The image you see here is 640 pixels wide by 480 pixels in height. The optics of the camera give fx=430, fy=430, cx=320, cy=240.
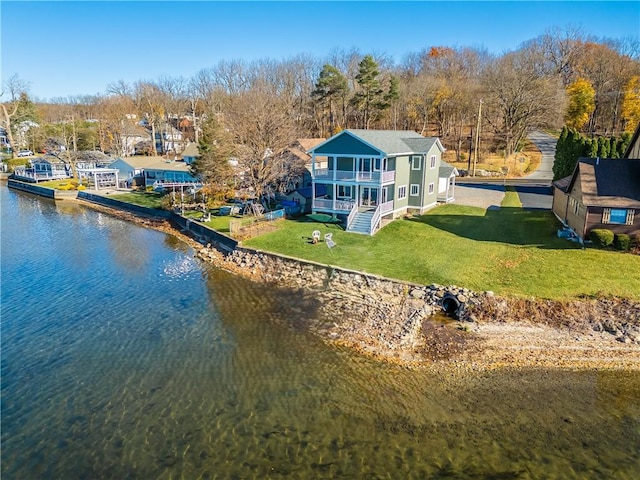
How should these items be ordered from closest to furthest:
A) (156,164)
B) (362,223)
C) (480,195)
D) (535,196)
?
(362,223)
(535,196)
(480,195)
(156,164)

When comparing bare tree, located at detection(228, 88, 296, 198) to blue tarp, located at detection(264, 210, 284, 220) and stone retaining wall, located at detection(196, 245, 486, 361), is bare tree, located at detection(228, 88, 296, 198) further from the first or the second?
stone retaining wall, located at detection(196, 245, 486, 361)

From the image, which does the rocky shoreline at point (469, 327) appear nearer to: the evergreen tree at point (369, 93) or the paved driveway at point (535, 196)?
the paved driveway at point (535, 196)

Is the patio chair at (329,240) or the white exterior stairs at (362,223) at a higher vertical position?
the white exterior stairs at (362,223)

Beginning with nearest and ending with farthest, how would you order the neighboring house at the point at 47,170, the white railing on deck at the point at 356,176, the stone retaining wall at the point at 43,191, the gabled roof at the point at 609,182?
the gabled roof at the point at 609,182 < the white railing on deck at the point at 356,176 < the stone retaining wall at the point at 43,191 < the neighboring house at the point at 47,170

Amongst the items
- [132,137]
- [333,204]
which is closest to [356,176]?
[333,204]

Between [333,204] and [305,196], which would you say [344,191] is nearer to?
[333,204]

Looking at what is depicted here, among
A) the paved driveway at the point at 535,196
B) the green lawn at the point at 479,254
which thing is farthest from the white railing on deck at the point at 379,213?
the paved driveway at the point at 535,196
